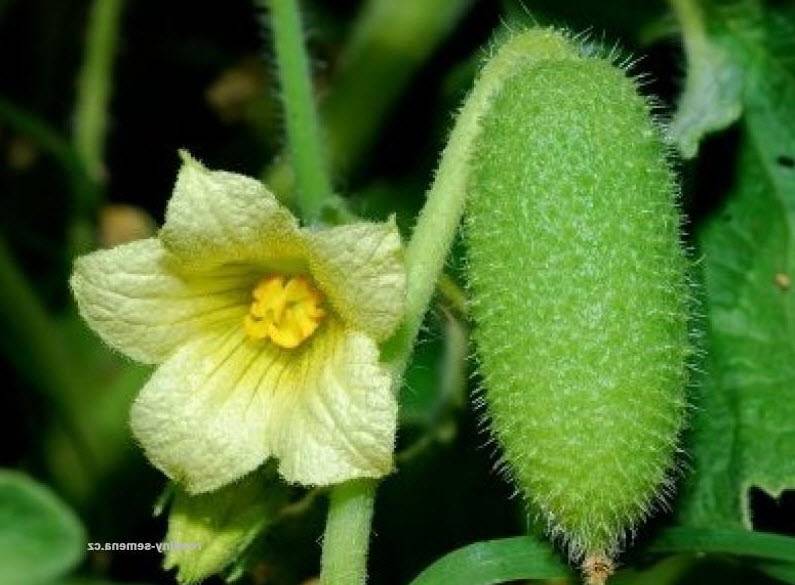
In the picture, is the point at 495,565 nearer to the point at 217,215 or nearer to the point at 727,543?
the point at 727,543

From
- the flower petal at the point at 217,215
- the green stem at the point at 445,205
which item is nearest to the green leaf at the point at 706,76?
the green stem at the point at 445,205

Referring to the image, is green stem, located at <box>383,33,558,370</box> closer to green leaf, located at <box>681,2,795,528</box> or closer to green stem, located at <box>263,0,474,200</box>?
green leaf, located at <box>681,2,795,528</box>

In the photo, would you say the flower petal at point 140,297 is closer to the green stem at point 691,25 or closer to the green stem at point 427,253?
the green stem at point 427,253

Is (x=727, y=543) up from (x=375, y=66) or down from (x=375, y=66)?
down

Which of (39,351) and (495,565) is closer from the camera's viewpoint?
(495,565)

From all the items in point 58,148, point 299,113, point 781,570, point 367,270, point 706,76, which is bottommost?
point 781,570

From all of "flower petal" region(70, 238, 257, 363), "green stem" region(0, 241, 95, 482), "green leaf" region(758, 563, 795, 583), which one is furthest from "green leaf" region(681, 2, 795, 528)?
"green stem" region(0, 241, 95, 482)

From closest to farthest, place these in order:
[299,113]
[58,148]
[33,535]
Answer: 1. [33,535]
2. [299,113]
3. [58,148]

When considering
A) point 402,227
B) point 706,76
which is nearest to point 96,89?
point 402,227
